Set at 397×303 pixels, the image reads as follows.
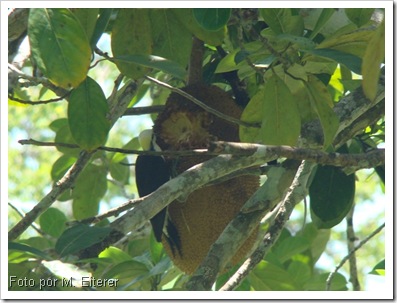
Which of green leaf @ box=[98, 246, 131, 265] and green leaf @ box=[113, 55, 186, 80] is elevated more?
green leaf @ box=[113, 55, 186, 80]

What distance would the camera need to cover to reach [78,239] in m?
1.47

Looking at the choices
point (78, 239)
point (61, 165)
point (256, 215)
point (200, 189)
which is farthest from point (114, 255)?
point (78, 239)

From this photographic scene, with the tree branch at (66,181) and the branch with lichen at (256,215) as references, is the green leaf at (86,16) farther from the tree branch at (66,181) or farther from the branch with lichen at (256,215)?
the branch with lichen at (256,215)

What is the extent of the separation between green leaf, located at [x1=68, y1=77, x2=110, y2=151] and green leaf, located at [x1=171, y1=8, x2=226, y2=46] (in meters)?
0.26

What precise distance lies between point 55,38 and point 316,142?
64 centimetres

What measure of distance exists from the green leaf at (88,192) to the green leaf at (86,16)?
3.05ft

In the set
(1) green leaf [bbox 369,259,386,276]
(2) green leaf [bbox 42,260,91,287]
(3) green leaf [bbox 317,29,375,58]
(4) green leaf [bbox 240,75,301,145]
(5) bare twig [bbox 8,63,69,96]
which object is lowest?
(2) green leaf [bbox 42,260,91,287]

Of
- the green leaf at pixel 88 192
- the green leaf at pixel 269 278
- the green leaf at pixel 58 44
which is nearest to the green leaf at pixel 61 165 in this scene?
the green leaf at pixel 88 192

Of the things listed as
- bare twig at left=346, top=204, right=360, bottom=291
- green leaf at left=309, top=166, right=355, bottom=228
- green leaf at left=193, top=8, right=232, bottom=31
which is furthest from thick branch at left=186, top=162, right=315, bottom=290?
bare twig at left=346, top=204, right=360, bottom=291

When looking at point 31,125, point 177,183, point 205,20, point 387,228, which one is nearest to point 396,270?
point 387,228

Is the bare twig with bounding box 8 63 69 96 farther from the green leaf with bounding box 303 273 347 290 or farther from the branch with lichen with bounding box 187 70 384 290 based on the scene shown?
the green leaf with bounding box 303 273 347 290

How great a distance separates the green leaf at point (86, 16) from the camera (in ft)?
5.17

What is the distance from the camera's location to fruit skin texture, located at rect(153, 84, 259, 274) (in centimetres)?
192

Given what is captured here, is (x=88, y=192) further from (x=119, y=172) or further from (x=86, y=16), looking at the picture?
(x=86, y=16)
